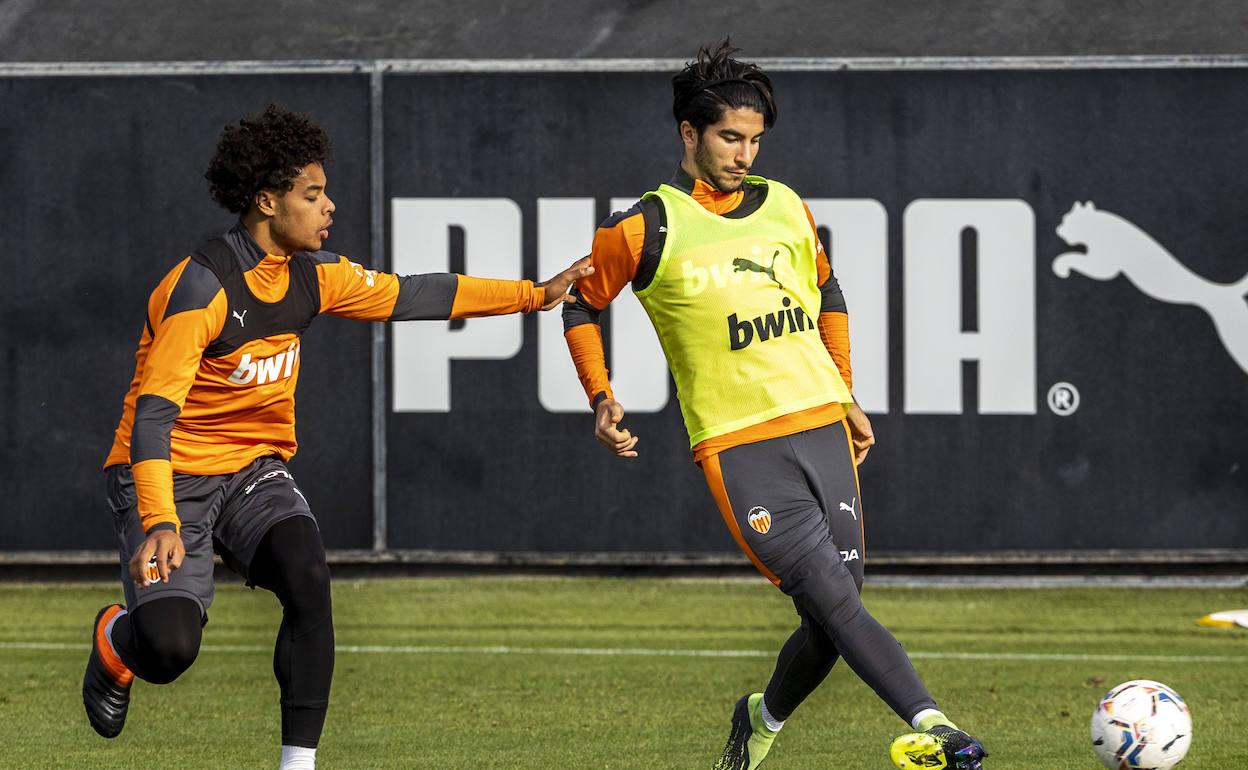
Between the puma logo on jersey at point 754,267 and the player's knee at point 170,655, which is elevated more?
the puma logo on jersey at point 754,267

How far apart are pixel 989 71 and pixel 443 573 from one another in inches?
197

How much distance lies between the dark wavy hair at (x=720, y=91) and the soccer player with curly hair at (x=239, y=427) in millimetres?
678

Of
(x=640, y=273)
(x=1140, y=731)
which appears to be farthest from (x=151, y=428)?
(x=1140, y=731)

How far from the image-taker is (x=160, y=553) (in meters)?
5.52

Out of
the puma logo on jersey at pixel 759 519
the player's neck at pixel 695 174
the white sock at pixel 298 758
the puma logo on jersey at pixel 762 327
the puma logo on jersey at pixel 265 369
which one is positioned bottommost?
the white sock at pixel 298 758

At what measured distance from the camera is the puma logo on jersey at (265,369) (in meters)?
6.07

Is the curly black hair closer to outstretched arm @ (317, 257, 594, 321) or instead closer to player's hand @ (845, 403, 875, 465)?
outstretched arm @ (317, 257, 594, 321)

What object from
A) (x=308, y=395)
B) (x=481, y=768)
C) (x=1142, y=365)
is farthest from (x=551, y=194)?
(x=481, y=768)

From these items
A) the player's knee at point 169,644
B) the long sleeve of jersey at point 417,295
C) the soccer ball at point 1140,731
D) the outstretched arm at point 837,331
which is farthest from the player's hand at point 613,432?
the soccer ball at point 1140,731

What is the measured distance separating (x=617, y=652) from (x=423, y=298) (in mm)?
4100

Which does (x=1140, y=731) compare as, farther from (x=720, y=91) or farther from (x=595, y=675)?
(x=595, y=675)

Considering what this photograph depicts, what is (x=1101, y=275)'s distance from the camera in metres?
12.2

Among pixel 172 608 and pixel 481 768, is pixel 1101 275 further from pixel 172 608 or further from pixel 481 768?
pixel 172 608

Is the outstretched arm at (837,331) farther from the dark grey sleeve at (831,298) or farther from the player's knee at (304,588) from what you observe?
the player's knee at (304,588)
